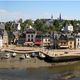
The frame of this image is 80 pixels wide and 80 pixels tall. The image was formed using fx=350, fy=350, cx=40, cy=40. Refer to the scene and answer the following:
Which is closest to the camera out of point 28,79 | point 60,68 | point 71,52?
point 28,79

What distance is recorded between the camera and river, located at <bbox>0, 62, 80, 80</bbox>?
91.1ft

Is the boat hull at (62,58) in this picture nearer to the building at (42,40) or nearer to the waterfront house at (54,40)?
the waterfront house at (54,40)

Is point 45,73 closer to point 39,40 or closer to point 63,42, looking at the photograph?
point 63,42

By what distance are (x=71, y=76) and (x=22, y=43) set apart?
23.3 meters

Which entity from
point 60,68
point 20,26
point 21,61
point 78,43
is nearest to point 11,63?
point 21,61

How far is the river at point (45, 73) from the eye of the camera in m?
27.8

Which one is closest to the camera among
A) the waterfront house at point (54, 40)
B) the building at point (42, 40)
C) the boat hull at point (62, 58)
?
the boat hull at point (62, 58)

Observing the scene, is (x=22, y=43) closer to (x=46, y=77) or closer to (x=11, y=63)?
(x=11, y=63)

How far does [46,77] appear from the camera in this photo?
92.4ft

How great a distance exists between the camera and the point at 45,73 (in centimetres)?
3023

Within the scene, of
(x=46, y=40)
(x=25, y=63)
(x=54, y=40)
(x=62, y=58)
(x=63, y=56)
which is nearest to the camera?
(x=25, y=63)

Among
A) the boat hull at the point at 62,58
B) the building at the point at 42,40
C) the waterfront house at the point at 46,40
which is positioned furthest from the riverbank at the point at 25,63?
the waterfront house at the point at 46,40

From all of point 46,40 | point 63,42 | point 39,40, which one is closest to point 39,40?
point 39,40

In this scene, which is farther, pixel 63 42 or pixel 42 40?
pixel 42 40
